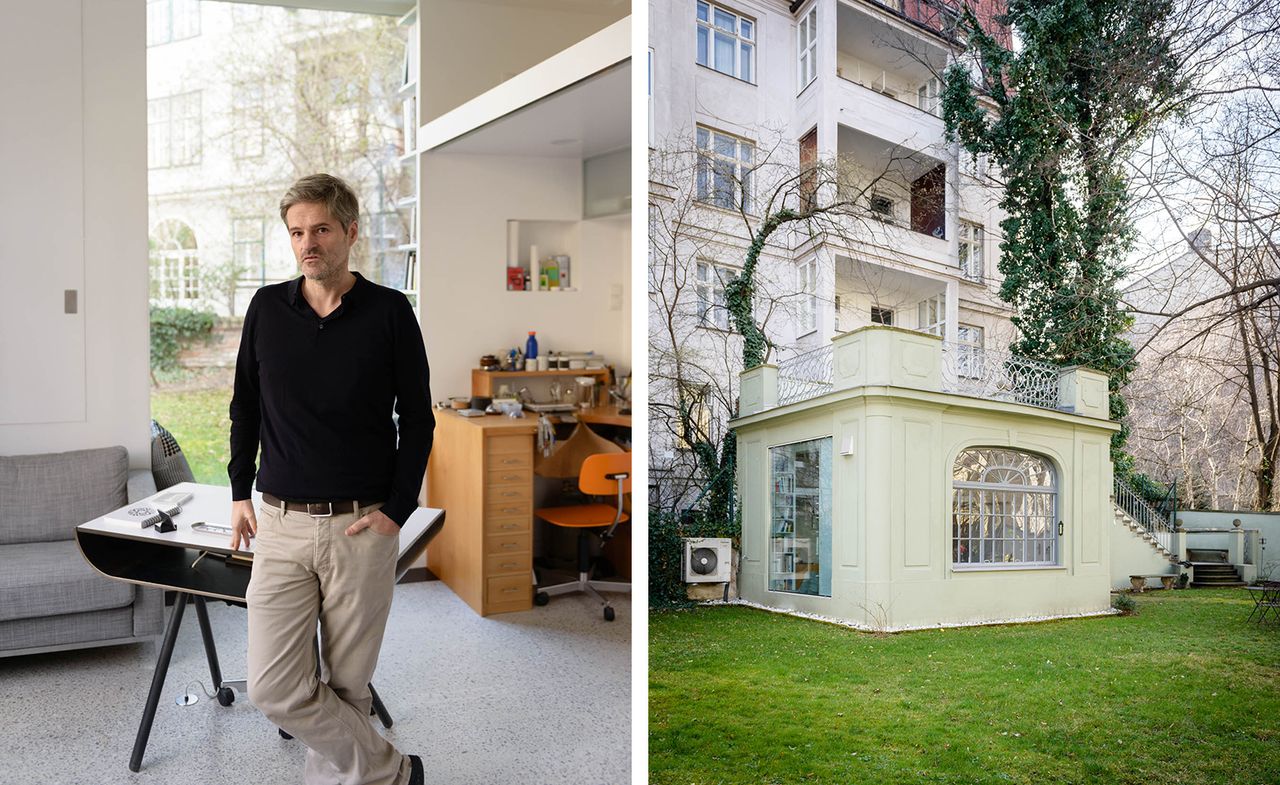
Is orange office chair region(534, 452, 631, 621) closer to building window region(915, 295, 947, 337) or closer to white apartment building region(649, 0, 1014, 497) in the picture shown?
white apartment building region(649, 0, 1014, 497)

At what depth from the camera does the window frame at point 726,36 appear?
7.20ft

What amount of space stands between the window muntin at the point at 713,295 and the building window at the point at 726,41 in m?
0.46

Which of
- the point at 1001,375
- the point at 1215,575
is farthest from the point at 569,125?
the point at 1215,575

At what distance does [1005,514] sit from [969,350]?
1.25ft

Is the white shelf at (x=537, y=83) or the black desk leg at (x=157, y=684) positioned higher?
the white shelf at (x=537, y=83)

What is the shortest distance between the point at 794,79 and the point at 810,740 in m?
1.55

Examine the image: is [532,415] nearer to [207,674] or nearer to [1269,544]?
[207,674]

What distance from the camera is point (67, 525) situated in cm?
440

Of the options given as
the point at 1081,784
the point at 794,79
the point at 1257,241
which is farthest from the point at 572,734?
the point at 1257,241

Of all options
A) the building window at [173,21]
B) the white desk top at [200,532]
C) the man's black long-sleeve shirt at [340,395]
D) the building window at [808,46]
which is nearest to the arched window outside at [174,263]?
the building window at [173,21]

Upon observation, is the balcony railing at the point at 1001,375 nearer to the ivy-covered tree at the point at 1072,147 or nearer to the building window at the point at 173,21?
the ivy-covered tree at the point at 1072,147

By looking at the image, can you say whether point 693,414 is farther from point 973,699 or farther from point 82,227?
point 82,227

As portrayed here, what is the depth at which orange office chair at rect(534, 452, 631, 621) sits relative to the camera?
4.95 m

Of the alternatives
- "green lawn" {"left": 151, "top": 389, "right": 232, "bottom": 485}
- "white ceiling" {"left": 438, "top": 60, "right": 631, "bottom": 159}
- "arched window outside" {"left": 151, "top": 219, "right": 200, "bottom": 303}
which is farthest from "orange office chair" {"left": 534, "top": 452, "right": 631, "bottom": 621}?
Answer: "arched window outside" {"left": 151, "top": 219, "right": 200, "bottom": 303}
